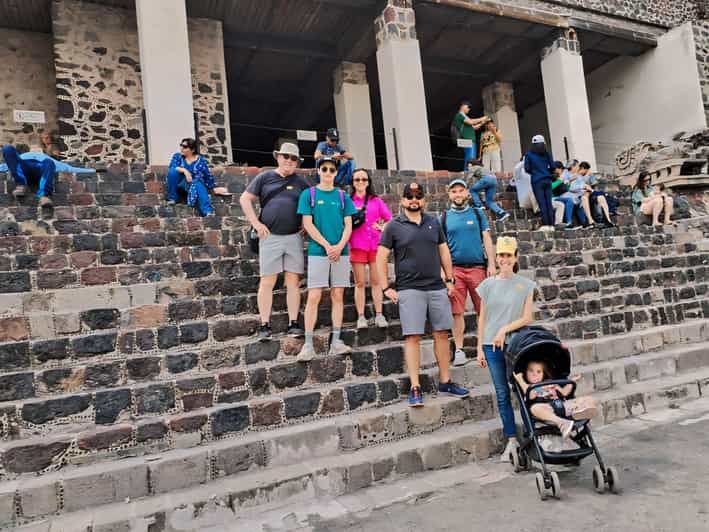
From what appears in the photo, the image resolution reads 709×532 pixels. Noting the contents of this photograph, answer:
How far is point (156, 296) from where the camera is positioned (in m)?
4.40

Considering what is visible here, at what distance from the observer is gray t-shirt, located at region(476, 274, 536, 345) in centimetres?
341

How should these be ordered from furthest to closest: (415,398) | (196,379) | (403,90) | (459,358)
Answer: (403,90), (459,358), (415,398), (196,379)

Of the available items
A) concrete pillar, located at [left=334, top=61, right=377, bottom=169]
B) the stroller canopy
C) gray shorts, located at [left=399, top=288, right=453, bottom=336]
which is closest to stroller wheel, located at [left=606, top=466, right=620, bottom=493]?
the stroller canopy

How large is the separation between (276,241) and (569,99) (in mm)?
10581

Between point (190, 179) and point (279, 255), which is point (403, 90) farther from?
point (279, 255)

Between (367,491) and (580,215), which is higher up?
(580,215)

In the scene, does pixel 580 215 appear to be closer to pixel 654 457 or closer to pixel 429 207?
pixel 429 207

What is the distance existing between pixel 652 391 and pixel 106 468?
420 centimetres

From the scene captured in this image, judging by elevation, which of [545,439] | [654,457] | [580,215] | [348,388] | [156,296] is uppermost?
[580,215]

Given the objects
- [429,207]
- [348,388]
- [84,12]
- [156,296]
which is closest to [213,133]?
[84,12]

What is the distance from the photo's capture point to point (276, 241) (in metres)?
4.07

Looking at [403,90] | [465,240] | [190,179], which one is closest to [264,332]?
[465,240]

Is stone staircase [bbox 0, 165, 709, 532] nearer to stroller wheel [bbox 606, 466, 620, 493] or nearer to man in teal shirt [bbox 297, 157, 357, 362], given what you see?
man in teal shirt [bbox 297, 157, 357, 362]

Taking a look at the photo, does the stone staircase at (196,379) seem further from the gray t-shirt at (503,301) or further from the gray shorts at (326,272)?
the gray t-shirt at (503,301)
